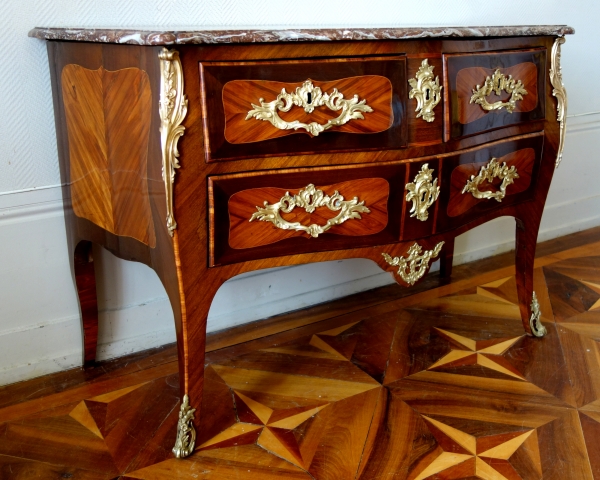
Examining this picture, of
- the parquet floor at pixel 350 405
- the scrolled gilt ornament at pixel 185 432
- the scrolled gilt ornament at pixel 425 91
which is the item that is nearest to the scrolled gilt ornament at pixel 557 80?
the scrolled gilt ornament at pixel 425 91

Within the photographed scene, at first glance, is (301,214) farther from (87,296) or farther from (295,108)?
(87,296)

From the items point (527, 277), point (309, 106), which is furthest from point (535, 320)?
point (309, 106)

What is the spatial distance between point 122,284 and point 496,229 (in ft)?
4.07

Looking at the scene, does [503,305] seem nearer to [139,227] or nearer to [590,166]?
[590,166]

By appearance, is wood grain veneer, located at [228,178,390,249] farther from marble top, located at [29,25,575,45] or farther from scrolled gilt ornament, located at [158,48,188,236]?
marble top, located at [29,25,575,45]

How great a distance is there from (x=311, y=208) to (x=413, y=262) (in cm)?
26

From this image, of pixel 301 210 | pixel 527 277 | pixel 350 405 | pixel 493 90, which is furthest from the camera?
pixel 527 277

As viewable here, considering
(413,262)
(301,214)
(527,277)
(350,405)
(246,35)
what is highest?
(246,35)

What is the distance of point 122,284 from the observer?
4.79 ft

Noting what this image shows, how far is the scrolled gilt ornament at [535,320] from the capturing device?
1.55 meters

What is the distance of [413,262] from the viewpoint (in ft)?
3.96

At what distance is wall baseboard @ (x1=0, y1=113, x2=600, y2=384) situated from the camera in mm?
1320

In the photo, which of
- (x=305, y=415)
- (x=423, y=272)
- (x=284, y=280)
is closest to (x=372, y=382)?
(x=305, y=415)

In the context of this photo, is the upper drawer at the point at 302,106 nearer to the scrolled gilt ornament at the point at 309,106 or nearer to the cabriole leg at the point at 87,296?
the scrolled gilt ornament at the point at 309,106
